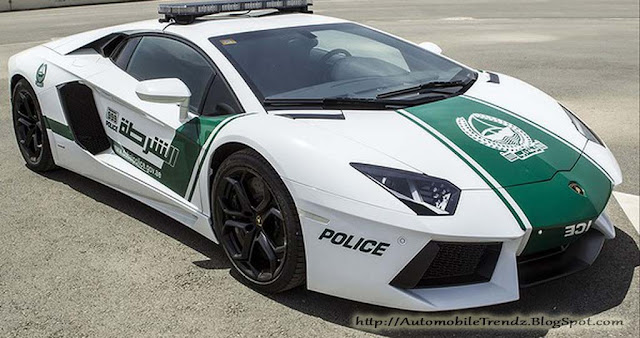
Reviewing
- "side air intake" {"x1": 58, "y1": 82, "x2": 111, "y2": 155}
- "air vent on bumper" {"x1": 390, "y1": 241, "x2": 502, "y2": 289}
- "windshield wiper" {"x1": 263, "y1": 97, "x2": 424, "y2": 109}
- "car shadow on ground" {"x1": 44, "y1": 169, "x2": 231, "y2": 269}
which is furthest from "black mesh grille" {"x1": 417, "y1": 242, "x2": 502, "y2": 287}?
"side air intake" {"x1": 58, "y1": 82, "x2": 111, "y2": 155}

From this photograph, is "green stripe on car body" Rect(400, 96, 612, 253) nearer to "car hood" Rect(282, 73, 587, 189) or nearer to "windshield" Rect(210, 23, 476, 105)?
"car hood" Rect(282, 73, 587, 189)

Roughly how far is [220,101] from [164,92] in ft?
0.94

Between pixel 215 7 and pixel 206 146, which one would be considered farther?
pixel 215 7

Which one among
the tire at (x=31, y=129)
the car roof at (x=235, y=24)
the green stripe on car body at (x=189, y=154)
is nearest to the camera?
the green stripe on car body at (x=189, y=154)

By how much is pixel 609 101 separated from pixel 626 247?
13.1 feet

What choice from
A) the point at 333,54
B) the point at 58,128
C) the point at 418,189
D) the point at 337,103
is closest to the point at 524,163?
the point at 418,189

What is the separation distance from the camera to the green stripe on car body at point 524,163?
2984 millimetres

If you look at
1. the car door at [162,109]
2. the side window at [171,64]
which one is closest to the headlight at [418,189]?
the car door at [162,109]

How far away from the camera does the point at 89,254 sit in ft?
12.8

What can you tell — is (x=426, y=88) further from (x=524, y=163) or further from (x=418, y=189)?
(x=418, y=189)

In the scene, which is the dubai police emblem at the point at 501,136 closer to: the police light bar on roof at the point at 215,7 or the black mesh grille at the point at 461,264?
the black mesh grille at the point at 461,264

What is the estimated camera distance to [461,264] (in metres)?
2.94

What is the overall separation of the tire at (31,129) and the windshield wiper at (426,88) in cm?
260

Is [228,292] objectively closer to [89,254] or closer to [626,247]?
[89,254]
